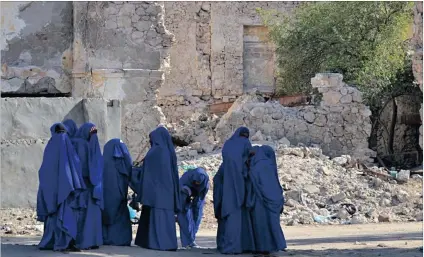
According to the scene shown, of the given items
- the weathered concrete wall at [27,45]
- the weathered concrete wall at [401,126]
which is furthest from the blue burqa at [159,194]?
the weathered concrete wall at [401,126]

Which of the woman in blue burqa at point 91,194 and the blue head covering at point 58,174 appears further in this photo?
the woman in blue burqa at point 91,194

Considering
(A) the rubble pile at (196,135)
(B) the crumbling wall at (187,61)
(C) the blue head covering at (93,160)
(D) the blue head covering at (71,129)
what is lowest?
(C) the blue head covering at (93,160)

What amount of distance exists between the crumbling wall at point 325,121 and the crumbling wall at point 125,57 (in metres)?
2.95

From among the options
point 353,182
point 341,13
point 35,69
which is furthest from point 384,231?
point 341,13

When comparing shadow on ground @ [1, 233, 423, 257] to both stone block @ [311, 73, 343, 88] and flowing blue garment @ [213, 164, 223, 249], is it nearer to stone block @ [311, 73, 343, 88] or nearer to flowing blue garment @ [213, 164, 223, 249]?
flowing blue garment @ [213, 164, 223, 249]

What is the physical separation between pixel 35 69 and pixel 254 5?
10.5 meters

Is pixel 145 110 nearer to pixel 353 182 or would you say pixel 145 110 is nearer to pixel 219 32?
pixel 353 182

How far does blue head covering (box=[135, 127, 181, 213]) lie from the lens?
9359 millimetres

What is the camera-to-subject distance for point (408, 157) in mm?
20641

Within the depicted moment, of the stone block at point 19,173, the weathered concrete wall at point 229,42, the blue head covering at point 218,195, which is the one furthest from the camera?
the weathered concrete wall at point 229,42

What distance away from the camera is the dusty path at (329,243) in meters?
8.90

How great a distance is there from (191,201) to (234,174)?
69 centimetres

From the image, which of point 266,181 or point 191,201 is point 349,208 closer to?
point 191,201

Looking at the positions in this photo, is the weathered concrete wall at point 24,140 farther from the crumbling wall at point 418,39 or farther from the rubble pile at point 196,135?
the rubble pile at point 196,135
